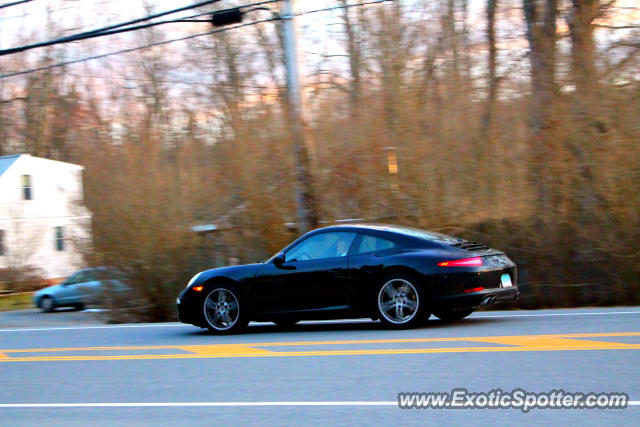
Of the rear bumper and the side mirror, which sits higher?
the side mirror

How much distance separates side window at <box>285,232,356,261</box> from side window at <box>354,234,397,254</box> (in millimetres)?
165

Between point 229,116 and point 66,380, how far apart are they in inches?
466

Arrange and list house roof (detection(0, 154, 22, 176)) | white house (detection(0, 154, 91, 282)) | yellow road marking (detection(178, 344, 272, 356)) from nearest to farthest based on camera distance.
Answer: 1. yellow road marking (detection(178, 344, 272, 356))
2. white house (detection(0, 154, 91, 282))
3. house roof (detection(0, 154, 22, 176))

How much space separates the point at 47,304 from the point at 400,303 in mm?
20711

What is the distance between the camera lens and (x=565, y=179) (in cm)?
1544

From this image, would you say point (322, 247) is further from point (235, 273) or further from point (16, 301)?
point (16, 301)

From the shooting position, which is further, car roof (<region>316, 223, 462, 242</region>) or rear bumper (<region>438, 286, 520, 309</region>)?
car roof (<region>316, 223, 462, 242</region>)

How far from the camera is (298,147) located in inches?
646

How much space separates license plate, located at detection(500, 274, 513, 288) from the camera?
10969mm

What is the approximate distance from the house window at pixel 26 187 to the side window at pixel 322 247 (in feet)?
119

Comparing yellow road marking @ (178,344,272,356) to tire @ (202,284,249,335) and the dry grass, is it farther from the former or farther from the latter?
the dry grass

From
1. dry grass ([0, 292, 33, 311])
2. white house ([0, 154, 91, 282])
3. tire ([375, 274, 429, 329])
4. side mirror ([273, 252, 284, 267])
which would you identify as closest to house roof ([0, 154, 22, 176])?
white house ([0, 154, 91, 282])

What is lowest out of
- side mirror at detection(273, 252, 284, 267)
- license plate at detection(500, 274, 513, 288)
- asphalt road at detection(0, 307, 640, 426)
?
asphalt road at detection(0, 307, 640, 426)

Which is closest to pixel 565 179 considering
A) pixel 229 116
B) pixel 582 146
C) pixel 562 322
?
pixel 582 146
